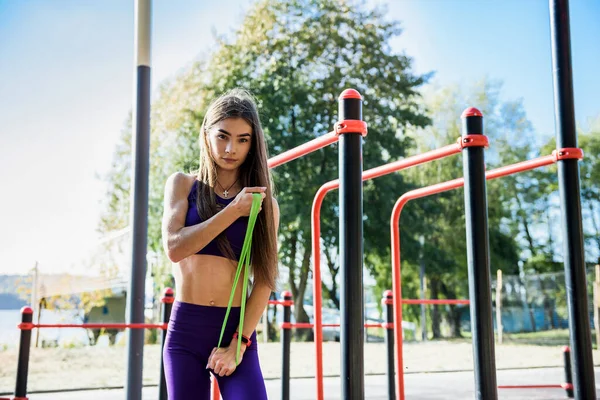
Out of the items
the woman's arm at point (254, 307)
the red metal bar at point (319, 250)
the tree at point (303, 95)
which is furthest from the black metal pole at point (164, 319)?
the tree at point (303, 95)

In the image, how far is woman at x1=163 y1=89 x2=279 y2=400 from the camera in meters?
1.78

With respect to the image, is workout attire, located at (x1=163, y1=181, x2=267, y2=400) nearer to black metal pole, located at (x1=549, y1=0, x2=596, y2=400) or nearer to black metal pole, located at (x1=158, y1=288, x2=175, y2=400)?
black metal pole, located at (x1=549, y1=0, x2=596, y2=400)

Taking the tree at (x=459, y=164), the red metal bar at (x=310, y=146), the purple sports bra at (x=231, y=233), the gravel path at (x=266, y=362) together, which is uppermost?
the tree at (x=459, y=164)

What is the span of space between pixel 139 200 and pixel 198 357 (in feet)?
9.18

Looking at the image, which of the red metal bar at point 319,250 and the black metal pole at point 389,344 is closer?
the red metal bar at point 319,250

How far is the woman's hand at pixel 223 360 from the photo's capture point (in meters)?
1.77

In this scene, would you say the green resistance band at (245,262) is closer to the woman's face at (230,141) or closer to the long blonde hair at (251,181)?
the long blonde hair at (251,181)

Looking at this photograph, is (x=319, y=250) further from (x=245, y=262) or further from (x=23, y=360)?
(x=23, y=360)

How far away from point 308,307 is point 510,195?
7181 mm

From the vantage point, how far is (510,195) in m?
19.1

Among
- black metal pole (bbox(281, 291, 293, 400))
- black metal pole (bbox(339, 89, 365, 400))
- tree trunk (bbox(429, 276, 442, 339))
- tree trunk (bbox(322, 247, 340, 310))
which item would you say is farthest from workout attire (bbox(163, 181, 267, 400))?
tree trunk (bbox(429, 276, 442, 339))

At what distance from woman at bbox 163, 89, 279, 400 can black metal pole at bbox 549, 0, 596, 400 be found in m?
1.78

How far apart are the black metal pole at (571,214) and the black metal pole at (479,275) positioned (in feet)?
3.60

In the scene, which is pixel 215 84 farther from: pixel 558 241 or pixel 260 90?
pixel 558 241
